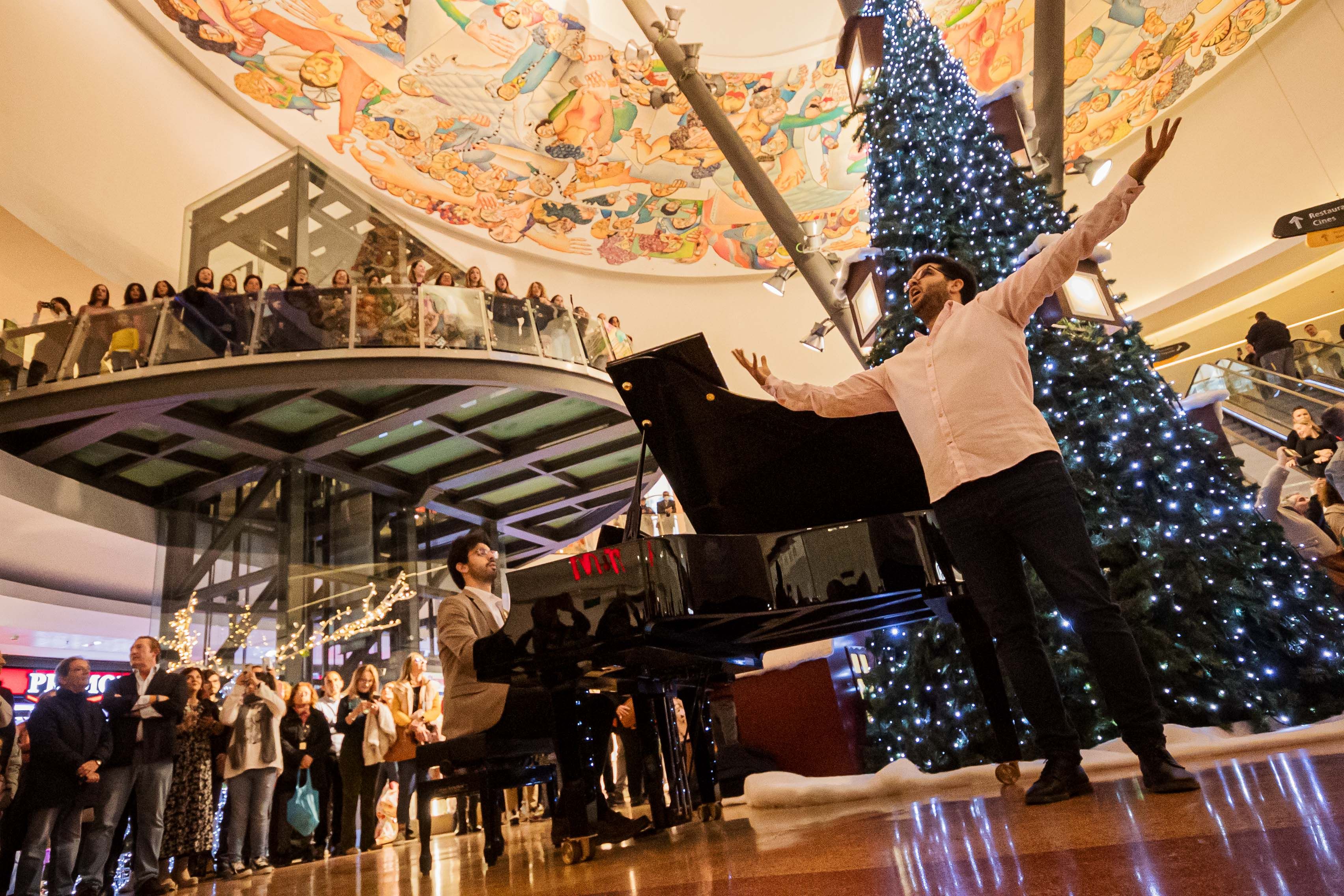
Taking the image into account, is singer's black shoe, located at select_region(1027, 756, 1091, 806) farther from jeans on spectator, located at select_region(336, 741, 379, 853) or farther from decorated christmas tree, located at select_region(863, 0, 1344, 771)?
jeans on spectator, located at select_region(336, 741, 379, 853)

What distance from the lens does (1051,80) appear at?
6.50m

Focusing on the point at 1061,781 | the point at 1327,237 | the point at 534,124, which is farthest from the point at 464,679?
the point at 534,124

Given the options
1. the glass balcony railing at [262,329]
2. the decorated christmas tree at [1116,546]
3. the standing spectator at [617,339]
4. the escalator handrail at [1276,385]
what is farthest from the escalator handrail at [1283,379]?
the glass balcony railing at [262,329]

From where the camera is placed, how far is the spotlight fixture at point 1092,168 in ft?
20.5

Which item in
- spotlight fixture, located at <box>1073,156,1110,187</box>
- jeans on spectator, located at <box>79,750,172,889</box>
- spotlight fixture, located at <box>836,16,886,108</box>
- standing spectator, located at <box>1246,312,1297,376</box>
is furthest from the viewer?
standing spectator, located at <box>1246,312,1297,376</box>

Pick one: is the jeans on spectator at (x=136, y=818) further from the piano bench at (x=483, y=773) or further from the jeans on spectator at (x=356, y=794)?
the piano bench at (x=483, y=773)

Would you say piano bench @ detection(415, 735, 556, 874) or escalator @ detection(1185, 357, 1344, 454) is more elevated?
escalator @ detection(1185, 357, 1344, 454)

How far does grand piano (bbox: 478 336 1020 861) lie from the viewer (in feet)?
7.85

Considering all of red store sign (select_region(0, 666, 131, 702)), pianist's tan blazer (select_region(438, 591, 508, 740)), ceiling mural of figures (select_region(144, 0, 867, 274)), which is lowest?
pianist's tan blazer (select_region(438, 591, 508, 740))

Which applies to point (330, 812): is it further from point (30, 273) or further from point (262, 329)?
point (30, 273)

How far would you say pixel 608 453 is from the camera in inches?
495

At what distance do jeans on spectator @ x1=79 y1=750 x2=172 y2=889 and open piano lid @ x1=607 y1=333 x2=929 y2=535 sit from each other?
3850 millimetres

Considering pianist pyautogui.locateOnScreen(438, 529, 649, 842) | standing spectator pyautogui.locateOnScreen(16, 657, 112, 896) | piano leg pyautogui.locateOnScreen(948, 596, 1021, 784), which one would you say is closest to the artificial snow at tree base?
piano leg pyautogui.locateOnScreen(948, 596, 1021, 784)

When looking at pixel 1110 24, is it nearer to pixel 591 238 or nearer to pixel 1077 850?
pixel 591 238
